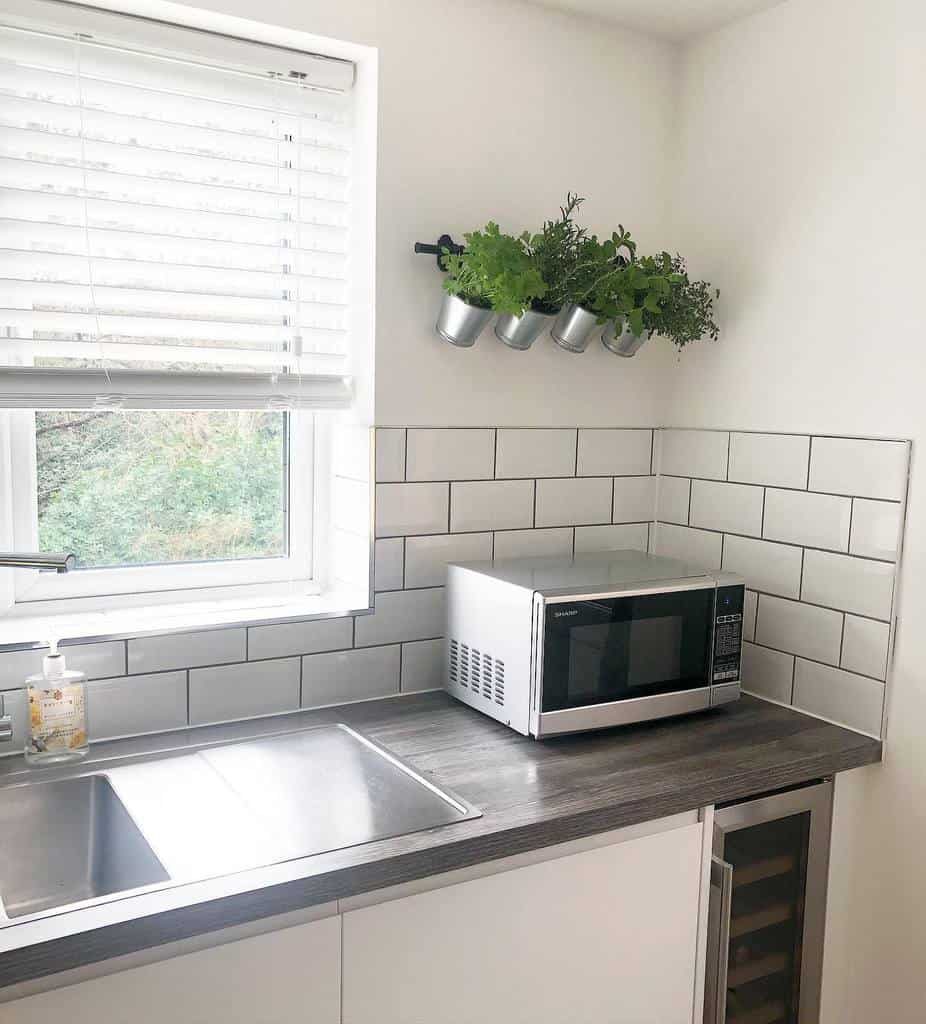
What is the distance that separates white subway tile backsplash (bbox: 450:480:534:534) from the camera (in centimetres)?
202

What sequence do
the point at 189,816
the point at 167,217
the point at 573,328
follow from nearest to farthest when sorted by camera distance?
the point at 189,816 → the point at 167,217 → the point at 573,328

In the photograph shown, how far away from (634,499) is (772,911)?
930mm

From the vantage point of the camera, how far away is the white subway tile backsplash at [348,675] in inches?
73.8

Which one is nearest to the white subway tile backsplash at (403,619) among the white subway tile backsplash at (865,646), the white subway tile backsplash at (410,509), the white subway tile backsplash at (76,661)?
the white subway tile backsplash at (410,509)

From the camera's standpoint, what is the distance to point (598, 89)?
2090mm

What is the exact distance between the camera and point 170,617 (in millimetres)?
1849

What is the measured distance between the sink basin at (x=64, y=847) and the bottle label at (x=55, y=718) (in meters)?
0.09

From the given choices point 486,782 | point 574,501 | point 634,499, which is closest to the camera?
point 486,782

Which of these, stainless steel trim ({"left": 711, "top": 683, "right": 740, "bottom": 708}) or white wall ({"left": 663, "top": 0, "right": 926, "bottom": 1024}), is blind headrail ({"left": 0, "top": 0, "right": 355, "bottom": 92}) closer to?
white wall ({"left": 663, "top": 0, "right": 926, "bottom": 1024})

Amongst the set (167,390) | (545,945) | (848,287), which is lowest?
(545,945)

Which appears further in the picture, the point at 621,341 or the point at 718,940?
the point at 621,341

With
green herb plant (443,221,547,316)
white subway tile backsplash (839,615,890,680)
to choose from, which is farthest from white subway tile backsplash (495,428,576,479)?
white subway tile backsplash (839,615,890,680)

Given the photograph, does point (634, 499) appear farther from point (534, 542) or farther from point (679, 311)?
point (679, 311)

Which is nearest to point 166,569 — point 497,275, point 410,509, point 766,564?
point 410,509
